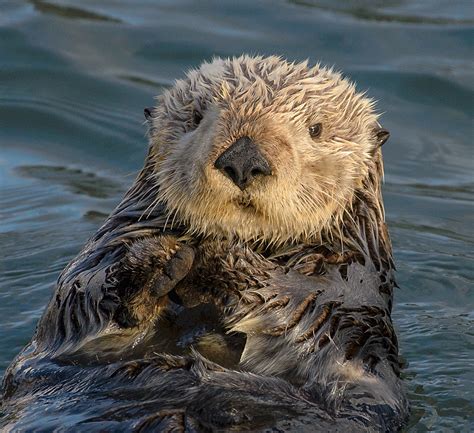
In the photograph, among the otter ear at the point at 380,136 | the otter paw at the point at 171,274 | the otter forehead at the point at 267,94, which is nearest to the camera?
the otter paw at the point at 171,274

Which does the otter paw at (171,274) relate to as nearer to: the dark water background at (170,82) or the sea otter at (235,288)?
the sea otter at (235,288)

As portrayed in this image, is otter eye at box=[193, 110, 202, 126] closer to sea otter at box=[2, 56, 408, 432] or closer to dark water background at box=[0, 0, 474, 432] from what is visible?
sea otter at box=[2, 56, 408, 432]

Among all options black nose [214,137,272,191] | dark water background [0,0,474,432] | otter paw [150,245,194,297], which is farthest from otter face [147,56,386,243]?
dark water background [0,0,474,432]

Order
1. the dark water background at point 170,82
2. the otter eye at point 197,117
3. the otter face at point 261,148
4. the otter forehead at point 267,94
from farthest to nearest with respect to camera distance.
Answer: the dark water background at point 170,82, the otter eye at point 197,117, the otter forehead at point 267,94, the otter face at point 261,148

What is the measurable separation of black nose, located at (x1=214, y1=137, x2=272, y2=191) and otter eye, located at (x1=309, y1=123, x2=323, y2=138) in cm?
56

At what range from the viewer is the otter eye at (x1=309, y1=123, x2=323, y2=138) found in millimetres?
4711

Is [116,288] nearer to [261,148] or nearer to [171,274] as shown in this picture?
[171,274]

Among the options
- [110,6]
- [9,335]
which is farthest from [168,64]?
[9,335]

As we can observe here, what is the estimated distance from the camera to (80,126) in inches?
348

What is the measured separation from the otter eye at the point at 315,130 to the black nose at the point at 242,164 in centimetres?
56

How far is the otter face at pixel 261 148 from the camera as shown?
13.9 feet

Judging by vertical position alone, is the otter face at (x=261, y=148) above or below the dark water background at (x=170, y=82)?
above

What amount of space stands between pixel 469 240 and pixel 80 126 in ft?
10.3

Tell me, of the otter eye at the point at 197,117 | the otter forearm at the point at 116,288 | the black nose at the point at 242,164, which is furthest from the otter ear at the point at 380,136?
the otter forearm at the point at 116,288
